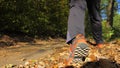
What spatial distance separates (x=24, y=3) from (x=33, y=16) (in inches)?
32.2

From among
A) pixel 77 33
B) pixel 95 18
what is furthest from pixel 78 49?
pixel 95 18

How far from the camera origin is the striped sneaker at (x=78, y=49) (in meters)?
3.83

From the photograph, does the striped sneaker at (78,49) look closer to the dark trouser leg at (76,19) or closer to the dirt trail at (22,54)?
the dark trouser leg at (76,19)

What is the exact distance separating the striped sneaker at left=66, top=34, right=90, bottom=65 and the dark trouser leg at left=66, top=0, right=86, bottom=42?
0.10 metres

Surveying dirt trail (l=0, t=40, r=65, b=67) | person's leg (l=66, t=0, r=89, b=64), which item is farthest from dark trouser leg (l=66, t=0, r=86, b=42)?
dirt trail (l=0, t=40, r=65, b=67)

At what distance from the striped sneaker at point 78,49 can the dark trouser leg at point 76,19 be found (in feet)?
0.34

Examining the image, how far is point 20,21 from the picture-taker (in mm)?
14031

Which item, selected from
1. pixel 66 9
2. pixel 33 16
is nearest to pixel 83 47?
pixel 33 16

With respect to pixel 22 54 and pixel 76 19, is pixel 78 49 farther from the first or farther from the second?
pixel 22 54

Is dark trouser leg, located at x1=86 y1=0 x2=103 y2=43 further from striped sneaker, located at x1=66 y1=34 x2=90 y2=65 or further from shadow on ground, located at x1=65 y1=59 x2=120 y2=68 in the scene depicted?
striped sneaker, located at x1=66 y1=34 x2=90 y2=65

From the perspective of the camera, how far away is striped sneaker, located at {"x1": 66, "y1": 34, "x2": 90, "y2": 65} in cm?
383

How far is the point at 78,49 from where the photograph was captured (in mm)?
3834

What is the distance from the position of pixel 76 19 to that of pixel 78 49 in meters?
0.47

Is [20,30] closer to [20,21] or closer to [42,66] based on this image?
[20,21]
